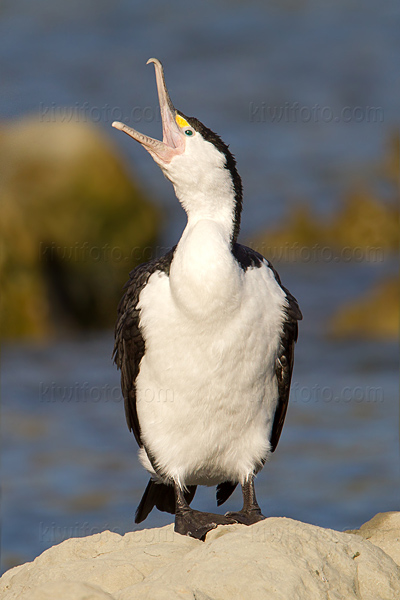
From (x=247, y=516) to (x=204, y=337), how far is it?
1.21 m

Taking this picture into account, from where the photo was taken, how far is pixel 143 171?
24109mm

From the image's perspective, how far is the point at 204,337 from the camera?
20.6ft

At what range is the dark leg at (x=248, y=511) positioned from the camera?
6.48 metres

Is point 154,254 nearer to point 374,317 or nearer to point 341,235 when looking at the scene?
point 374,317

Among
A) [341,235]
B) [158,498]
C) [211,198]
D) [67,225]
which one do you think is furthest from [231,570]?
[341,235]

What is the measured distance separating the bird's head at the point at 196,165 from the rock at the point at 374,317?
10.6 meters

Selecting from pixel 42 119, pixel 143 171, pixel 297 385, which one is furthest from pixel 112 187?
pixel 143 171

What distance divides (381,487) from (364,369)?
3.91 metres

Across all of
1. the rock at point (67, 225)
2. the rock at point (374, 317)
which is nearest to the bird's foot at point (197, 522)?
the rock at point (67, 225)

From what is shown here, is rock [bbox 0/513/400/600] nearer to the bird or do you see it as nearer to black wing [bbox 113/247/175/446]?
the bird

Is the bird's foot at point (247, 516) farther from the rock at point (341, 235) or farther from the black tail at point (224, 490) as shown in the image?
the rock at point (341, 235)

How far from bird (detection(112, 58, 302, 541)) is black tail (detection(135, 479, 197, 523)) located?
0.45m

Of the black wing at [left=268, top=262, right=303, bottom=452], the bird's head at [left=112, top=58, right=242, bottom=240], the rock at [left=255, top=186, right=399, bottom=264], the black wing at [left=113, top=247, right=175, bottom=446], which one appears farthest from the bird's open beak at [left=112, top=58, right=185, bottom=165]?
the rock at [left=255, top=186, right=399, bottom=264]

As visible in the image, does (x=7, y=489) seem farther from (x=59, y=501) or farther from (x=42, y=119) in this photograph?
(x=42, y=119)
